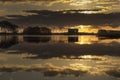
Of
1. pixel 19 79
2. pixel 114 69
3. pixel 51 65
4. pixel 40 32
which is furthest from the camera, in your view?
pixel 40 32

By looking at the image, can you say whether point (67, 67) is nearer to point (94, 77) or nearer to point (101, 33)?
point (94, 77)

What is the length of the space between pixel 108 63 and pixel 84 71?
439cm

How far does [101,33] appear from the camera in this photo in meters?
136

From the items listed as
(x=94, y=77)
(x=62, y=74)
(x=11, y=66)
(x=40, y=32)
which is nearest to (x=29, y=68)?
(x=11, y=66)

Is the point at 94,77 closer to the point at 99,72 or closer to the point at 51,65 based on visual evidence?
the point at 99,72

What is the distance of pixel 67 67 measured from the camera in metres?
28.4

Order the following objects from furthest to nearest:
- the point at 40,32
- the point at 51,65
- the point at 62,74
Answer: the point at 40,32, the point at 51,65, the point at 62,74

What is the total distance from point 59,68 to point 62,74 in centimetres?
263

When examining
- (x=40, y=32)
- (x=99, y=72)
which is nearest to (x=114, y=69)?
(x=99, y=72)

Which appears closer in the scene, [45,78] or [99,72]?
[45,78]

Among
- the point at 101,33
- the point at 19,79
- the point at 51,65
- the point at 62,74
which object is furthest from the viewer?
the point at 101,33

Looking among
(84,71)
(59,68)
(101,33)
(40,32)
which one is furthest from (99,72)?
(40,32)

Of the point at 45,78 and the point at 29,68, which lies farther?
the point at 29,68

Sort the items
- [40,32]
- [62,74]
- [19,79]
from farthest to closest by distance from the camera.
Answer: [40,32] < [62,74] < [19,79]
